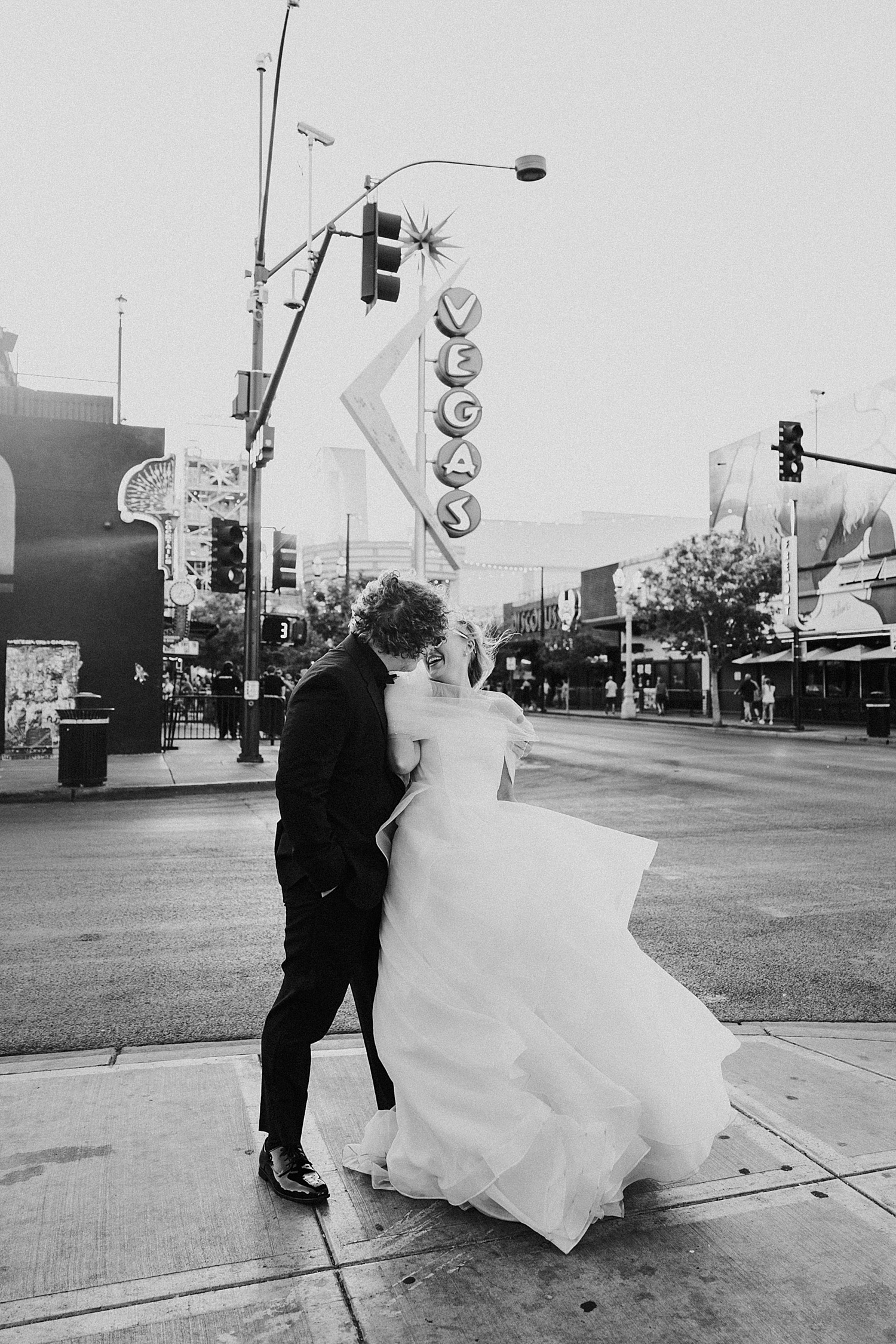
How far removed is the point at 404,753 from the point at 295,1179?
127 centimetres

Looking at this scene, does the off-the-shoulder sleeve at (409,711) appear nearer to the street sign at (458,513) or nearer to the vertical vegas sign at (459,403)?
the street sign at (458,513)

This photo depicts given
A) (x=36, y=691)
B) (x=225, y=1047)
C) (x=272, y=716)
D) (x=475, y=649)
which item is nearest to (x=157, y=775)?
(x=36, y=691)

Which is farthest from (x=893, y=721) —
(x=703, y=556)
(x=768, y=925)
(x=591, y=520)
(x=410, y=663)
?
→ (x=591, y=520)

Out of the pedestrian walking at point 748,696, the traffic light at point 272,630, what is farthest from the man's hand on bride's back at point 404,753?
the pedestrian walking at point 748,696

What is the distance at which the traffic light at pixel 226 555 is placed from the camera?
1714 cm

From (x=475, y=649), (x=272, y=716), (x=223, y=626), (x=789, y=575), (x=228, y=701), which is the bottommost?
(x=272, y=716)

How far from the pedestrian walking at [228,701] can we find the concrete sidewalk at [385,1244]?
2088cm

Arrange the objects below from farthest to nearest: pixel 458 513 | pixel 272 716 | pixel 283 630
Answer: pixel 458 513 < pixel 272 716 < pixel 283 630

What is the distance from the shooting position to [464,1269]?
2.63 metres

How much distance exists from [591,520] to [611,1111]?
163781mm

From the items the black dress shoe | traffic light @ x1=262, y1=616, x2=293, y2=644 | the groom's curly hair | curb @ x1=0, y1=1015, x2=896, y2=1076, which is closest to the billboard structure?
traffic light @ x1=262, y1=616, x2=293, y2=644

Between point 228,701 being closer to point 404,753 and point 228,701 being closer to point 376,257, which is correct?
point 376,257

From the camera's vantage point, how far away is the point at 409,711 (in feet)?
10.5

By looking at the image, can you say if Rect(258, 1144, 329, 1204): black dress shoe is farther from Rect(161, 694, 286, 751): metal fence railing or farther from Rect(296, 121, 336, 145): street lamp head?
Rect(161, 694, 286, 751): metal fence railing
